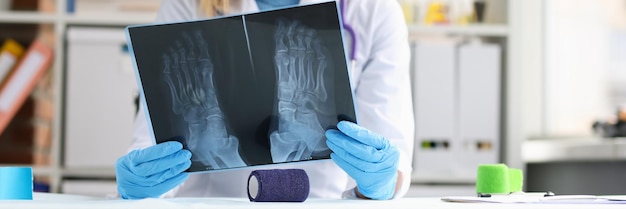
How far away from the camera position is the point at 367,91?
5.44 ft

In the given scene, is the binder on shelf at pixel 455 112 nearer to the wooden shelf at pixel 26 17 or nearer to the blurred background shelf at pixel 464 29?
the blurred background shelf at pixel 464 29

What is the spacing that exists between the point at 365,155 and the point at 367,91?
1.26 ft

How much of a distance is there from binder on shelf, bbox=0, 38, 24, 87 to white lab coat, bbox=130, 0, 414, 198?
1.13 meters

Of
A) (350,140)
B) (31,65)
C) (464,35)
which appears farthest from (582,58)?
(350,140)

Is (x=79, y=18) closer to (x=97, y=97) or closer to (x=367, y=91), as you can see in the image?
(x=97, y=97)

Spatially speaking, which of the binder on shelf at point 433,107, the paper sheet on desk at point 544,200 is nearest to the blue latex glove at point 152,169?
the paper sheet on desk at point 544,200

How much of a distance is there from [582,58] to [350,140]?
7.41ft

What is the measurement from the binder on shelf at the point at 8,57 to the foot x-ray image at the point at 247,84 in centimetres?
156

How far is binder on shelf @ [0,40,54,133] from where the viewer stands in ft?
8.93

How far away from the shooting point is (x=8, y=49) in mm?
2725

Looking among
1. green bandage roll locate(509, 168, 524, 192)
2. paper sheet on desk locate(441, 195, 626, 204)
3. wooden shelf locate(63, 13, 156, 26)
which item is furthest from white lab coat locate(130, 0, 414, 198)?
wooden shelf locate(63, 13, 156, 26)

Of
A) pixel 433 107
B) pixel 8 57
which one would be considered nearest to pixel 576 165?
pixel 433 107

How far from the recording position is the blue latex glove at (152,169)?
4.33 feet

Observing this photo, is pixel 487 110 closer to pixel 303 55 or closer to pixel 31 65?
pixel 31 65
